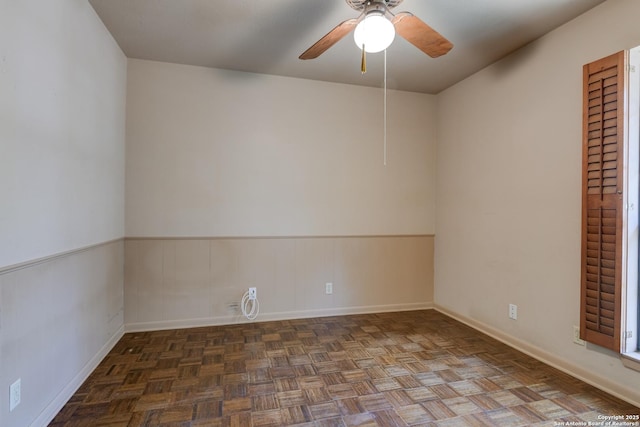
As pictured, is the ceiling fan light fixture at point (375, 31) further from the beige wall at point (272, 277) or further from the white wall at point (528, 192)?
the beige wall at point (272, 277)

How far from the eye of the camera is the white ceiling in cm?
218

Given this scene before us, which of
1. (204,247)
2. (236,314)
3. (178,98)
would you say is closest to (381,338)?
(236,314)

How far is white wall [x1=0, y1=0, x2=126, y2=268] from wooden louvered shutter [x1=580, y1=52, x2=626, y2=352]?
10.4 feet

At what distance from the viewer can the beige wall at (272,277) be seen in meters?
3.06

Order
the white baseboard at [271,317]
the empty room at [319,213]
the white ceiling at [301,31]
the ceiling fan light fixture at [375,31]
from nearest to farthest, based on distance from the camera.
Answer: the ceiling fan light fixture at [375,31], the empty room at [319,213], the white ceiling at [301,31], the white baseboard at [271,317]

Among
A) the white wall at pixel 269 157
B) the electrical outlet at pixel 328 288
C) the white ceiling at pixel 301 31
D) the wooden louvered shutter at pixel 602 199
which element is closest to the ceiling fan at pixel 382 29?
the white ceiling at pixel 301 31

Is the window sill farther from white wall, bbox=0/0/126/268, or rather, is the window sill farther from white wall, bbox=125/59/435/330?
white wall, bbox=0/0/126/268

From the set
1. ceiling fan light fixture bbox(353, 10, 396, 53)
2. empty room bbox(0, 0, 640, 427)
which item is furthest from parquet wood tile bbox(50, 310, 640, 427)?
ceiling fan light fixture bbox(353, 10, 396, 53)

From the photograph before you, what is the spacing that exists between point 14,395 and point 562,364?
3.20 m

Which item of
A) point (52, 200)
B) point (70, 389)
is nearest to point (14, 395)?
point (70, 389)

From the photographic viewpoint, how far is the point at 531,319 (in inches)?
103

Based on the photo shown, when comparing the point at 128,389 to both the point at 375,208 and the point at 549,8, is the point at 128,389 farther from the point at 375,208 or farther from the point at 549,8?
the point at 549,8

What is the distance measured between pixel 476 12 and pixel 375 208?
2.00 metres

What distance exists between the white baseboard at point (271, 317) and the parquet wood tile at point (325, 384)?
102 millimetres
